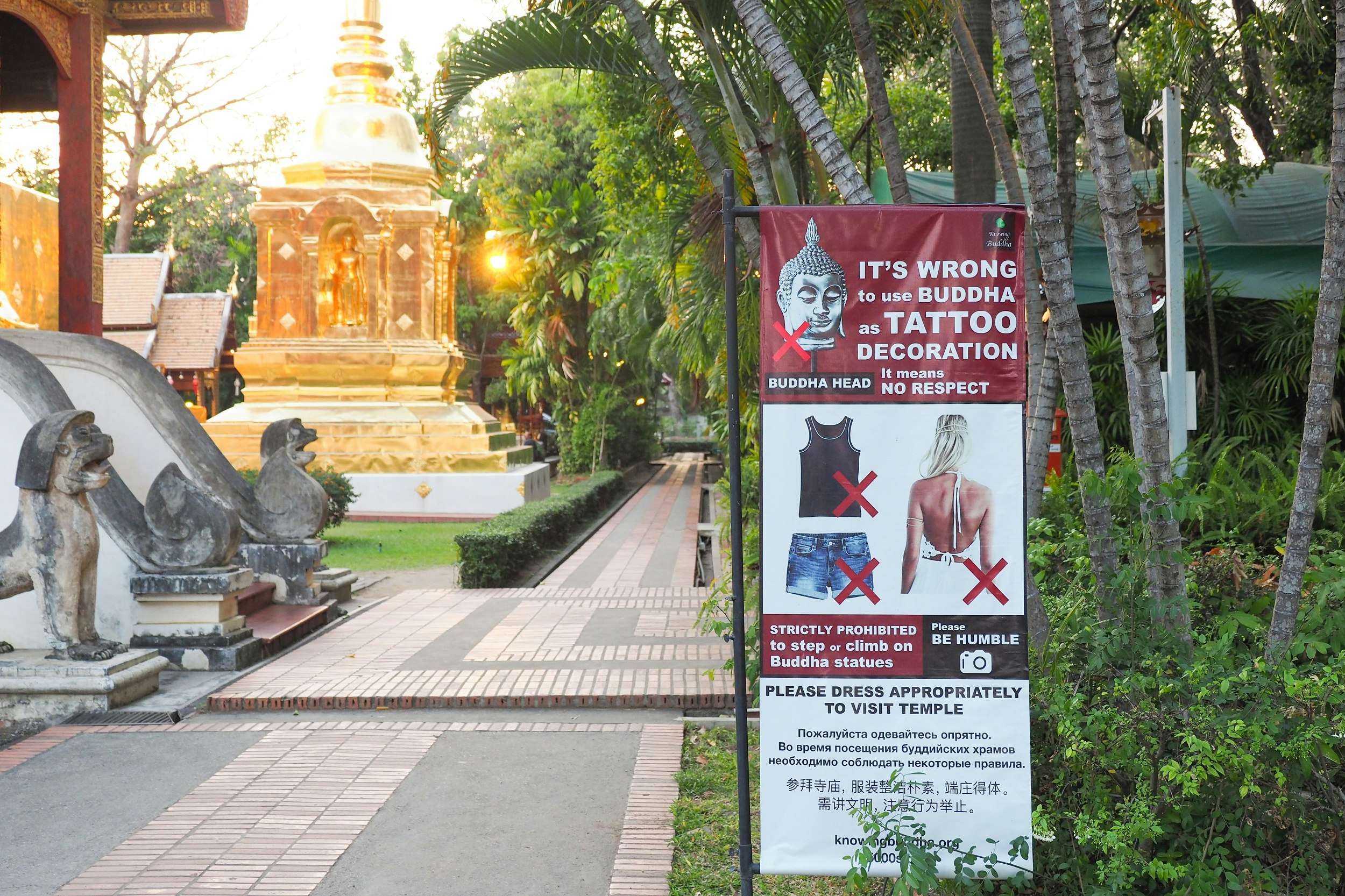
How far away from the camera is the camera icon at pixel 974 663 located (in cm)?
333

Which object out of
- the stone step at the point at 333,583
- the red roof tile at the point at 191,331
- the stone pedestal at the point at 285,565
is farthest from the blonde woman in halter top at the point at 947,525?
the red roof tile at the point at 191,331

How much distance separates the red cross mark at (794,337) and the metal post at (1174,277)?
2.54 m

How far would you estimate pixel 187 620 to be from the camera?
7457mm

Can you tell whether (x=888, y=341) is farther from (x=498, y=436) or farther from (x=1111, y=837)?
(x=498, y=436)

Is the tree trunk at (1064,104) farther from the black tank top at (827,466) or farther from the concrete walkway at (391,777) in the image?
the concrete walkway at (391,777)

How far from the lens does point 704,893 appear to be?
3.96 m

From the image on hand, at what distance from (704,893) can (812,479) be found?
62.2 inches

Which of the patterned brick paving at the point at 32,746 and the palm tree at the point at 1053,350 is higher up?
the palm tree at the point at 1053,350

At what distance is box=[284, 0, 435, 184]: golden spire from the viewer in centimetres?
1953

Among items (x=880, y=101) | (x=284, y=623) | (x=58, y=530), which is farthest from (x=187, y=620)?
(x=880, y=101)

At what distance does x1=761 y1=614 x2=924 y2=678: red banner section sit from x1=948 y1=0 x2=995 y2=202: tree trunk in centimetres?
→ 458

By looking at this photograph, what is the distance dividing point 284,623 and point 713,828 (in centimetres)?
499

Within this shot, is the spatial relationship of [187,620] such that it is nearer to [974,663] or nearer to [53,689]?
[53,689]

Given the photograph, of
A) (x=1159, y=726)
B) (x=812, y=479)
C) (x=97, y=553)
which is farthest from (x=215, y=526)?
(x=1159, y=726)
